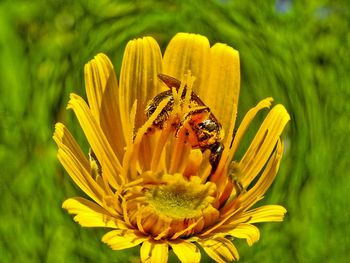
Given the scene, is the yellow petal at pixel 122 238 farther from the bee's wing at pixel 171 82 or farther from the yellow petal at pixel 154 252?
the bee's wing at pixel 171 82

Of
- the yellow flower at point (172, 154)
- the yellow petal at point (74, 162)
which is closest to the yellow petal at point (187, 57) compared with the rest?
the yellow flower at point (172, 154)

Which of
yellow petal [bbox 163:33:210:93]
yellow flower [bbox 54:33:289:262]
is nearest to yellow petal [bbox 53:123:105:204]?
yellow flower [bbox 54:33:289:262]

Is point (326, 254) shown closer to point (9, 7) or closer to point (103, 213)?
point (103, 213)

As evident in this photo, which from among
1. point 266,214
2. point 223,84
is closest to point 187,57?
point 223,84

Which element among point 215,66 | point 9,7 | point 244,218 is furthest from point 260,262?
point 9,7

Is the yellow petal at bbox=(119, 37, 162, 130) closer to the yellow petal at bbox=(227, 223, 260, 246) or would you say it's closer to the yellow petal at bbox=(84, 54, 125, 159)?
the yellow petal at bbox=(84, 54, 125, 159)

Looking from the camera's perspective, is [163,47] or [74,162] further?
[163,47]

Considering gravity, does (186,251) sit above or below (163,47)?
below

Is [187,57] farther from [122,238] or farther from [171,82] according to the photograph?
[122,238]
